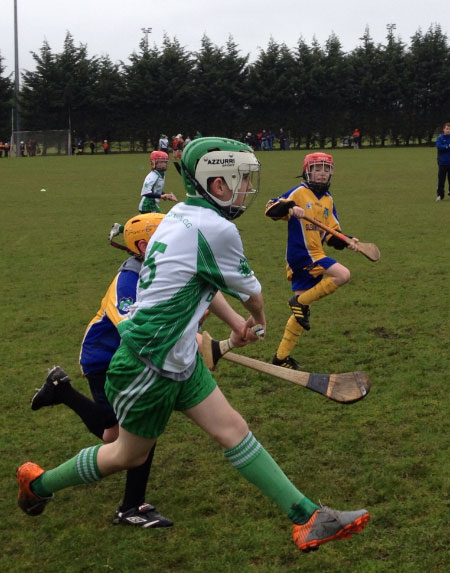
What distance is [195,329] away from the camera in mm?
3195

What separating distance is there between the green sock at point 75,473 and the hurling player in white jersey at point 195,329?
0.24m

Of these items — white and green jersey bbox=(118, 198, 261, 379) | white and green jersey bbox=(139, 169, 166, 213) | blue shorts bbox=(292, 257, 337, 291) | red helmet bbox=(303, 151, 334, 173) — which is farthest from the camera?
white and green jersey bbox=(139, 169, 166, 213)

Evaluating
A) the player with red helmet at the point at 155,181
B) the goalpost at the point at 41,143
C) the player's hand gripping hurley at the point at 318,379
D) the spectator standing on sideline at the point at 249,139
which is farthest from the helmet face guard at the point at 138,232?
the spectator standing on sideline at the point at 249,139

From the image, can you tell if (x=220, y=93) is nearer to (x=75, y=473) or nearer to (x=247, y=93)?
(x=247, y=93)

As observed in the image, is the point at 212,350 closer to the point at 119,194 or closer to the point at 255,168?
the point at 255,168

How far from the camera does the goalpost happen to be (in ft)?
160

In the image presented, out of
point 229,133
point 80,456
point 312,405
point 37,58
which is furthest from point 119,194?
point 37,58

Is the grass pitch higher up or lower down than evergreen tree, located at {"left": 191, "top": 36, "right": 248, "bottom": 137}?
lower down

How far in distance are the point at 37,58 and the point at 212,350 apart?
5625 cm

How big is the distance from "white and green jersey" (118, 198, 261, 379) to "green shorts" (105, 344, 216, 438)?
0.07 metres

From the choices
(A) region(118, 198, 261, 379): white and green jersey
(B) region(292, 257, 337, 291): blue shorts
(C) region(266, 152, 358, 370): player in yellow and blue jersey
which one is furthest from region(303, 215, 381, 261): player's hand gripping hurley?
(A) region(118, 198, 261, 379): white and green jersey

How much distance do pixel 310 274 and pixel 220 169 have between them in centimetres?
357

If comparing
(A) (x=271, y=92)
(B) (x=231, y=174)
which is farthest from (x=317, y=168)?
(A) (x=271, y=92)

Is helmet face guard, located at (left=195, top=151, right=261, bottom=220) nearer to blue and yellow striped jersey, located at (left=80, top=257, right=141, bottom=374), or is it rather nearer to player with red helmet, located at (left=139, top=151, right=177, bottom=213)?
blue and yellow striped jersey, located at (left=80, top=257, right=141, bottom=374)
